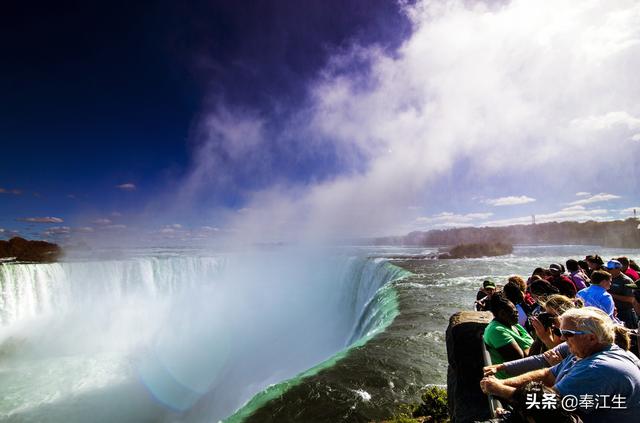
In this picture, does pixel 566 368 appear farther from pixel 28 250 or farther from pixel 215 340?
pixel 28 250

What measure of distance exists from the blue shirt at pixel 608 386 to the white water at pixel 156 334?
13.2 meters

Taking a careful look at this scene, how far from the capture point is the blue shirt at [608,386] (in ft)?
6.06

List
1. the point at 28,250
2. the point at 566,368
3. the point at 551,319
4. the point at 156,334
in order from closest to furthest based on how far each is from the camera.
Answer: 1. the point at 566,368
2. the point at 551,319
3. the point at 156,334
4. the point at 28,250

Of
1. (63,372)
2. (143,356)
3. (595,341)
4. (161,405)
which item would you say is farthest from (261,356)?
(595,341)

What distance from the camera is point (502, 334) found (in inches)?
126

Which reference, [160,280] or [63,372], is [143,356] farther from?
[160,280]

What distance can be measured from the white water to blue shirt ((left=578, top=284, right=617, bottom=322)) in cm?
1080

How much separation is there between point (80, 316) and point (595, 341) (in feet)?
119

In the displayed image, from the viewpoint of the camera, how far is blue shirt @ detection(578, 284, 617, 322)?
14.9ft

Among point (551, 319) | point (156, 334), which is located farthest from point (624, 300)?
point (156, 334)

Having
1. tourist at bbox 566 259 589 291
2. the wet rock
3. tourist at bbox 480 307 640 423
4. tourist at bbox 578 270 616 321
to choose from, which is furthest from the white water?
the wet rock

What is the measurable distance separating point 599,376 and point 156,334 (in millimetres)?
32594

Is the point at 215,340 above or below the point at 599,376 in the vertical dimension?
below

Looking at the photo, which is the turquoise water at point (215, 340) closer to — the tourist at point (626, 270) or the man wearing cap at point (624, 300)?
the man wearing cap at point (624, 300)
